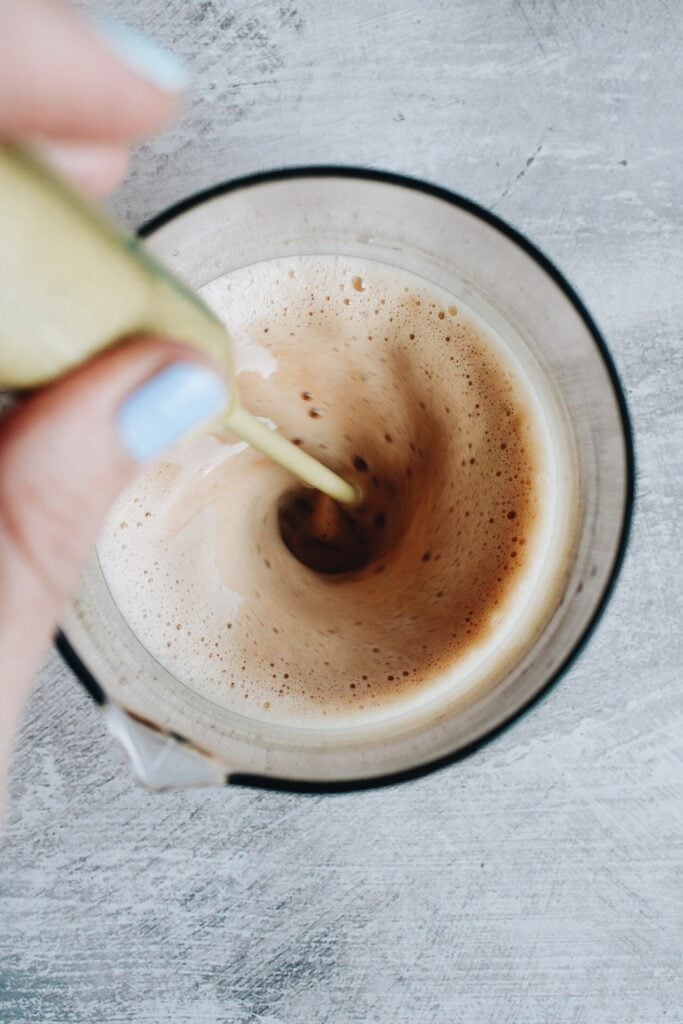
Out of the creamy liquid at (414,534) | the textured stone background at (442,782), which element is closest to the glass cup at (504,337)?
the creamy liquid at (414,534)

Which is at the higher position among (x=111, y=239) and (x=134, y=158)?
(x=134, y=158)

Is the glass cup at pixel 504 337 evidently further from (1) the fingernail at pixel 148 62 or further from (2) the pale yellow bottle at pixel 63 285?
(2) the pale yellow bottle at pixel 63 285

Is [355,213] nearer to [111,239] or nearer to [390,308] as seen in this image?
[390,308]

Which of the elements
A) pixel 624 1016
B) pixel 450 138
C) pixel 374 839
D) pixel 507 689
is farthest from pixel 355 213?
pixel 624 1016

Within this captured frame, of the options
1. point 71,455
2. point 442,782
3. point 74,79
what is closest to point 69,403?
point 71,455

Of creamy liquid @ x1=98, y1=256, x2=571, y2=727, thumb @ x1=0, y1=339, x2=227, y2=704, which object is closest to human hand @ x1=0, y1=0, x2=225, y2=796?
thumb @ x1=0, y1=339, x2=227, y2=704

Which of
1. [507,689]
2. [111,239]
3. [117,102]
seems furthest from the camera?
[507,689]

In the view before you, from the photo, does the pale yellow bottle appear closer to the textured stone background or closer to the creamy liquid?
the creamy liquid
